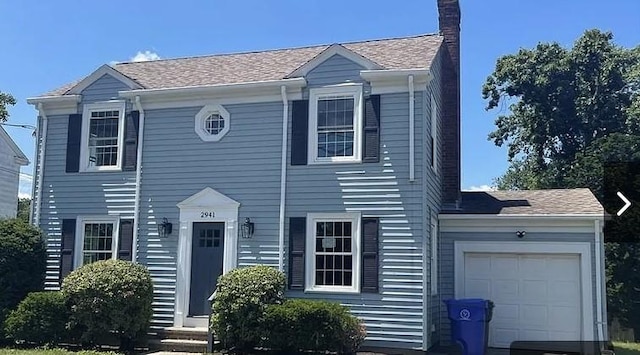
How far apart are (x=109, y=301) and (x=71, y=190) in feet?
11.2

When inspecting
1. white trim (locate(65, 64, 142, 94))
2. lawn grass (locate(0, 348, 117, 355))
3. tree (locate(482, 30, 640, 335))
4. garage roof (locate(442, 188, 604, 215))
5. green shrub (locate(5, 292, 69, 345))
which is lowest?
lawn grass (locate(0, 348, 117, 355))

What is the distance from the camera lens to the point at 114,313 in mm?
11875

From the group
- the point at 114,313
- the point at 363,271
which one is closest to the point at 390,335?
the point at 363,271

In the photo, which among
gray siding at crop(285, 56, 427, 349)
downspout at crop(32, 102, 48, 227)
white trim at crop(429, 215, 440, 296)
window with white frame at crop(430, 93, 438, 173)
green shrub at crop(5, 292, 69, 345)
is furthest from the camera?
downspout at crop(32, 102, 48, 227)

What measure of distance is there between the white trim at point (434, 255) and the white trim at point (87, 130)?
6.81 metres

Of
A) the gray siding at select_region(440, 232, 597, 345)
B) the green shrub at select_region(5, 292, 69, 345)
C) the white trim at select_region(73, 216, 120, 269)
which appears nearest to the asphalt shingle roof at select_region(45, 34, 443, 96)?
the white trim at select_region(73, 216, 120, 269)

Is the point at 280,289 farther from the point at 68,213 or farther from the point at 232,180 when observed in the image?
the point at 68,213

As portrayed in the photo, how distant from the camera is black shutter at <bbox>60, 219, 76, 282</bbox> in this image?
13.8m

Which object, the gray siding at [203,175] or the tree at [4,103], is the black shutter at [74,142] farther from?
the tree at [4,103]

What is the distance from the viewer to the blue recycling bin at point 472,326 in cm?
1152

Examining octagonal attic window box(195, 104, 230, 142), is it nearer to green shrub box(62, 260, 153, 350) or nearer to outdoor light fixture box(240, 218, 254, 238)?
outdoor light fixture box(240, 218, 254, 238)

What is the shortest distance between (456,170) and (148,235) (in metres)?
7.02

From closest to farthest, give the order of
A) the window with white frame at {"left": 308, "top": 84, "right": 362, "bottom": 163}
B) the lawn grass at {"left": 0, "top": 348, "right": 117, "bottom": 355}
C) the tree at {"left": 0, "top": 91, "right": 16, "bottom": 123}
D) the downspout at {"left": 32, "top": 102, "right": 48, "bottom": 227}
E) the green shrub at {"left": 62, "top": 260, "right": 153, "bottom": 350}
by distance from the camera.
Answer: the lawn grass at {"left": 0, "top": 348, "right": 117, "bottom": 355}
the green shrub at {"left": 62, "top": 260, "right": 153, "bottom": 350}
the window with white frame at {"left": 308, "top": 84, "right": 362, "bottom": 163}
the downspout at {"left": 32, "top": 102, "right": 48, "bottom": 227}
the tree at {"left": 0, "top": 91, "right": 16, "bottom": 123}

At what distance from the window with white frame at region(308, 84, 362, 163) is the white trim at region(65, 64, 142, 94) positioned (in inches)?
163
